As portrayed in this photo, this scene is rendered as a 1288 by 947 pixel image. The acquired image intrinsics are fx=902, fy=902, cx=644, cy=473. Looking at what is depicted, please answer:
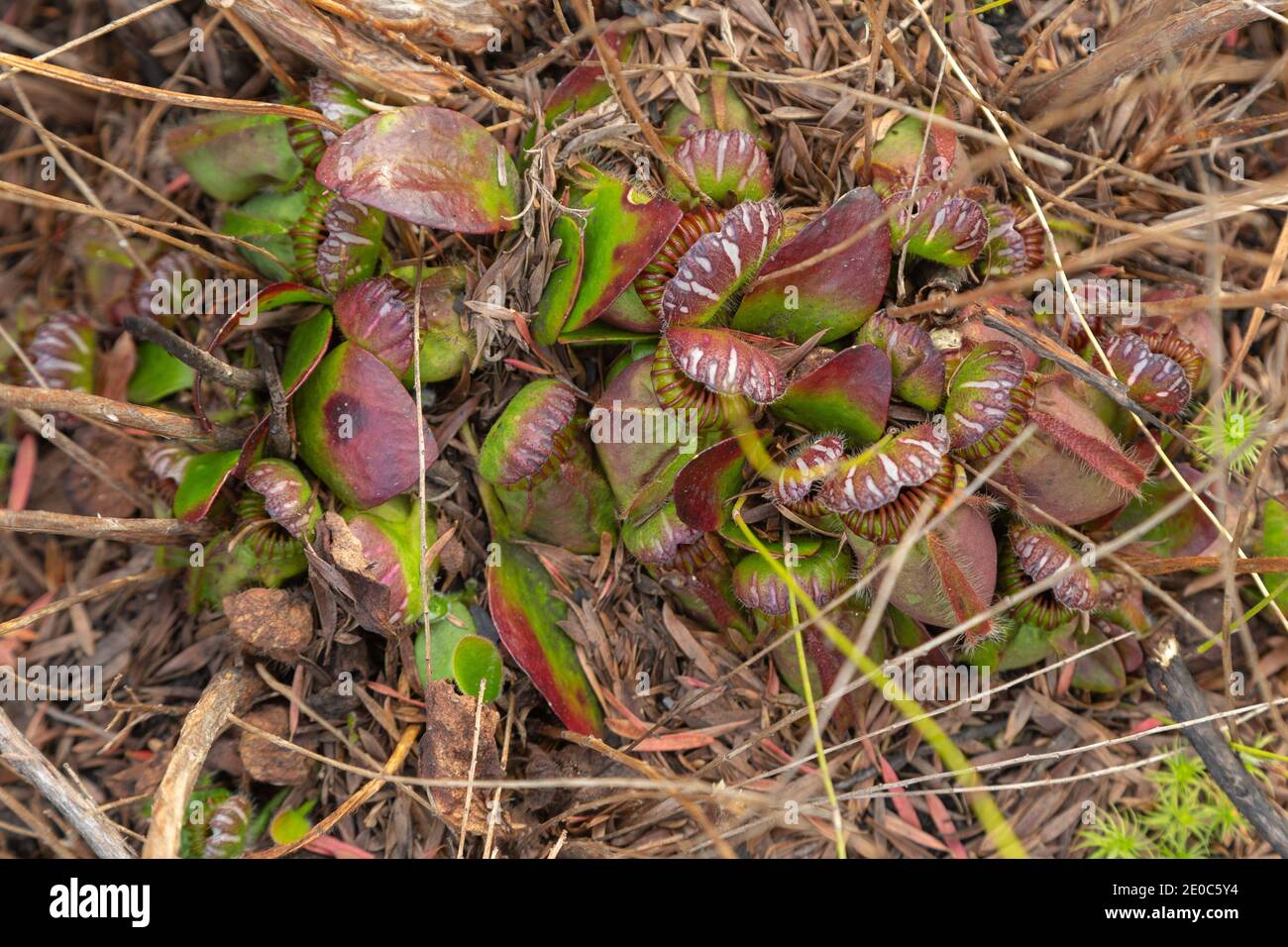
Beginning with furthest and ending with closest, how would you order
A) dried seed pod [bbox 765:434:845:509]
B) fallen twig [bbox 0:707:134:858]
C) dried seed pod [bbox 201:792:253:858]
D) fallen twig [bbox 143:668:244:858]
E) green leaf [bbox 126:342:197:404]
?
green leaf [bbox 126:342:197:404]
dried seed pod [bbox 201:792:253:858]
dried seed pod [bbox 765:434:845:509]
fallen twig [bbox 0:707:134:858]
fallen twig [bbox 143:668:244:858]

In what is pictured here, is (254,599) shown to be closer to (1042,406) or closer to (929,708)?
(929,708)

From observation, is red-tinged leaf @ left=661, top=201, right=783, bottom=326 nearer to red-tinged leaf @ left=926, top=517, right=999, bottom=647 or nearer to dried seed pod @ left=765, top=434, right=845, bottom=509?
dried seed pod @ left=765, top=434, right=845, bottom=509

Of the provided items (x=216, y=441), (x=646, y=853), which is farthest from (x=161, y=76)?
(x=646, y=853)

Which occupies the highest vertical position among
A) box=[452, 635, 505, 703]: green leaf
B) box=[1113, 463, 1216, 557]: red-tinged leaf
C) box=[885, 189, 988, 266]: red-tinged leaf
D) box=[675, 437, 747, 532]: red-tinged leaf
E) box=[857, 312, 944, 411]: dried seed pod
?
box=[885, 189, 988, 266]: red-tinged leaf

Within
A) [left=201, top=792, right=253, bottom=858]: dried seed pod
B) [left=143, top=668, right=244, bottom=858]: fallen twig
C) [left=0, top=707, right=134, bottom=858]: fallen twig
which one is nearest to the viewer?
[left=143, top=668, right=244, bottom=858]: fallen twig

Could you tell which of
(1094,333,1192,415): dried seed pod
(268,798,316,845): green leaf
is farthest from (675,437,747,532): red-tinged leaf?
(268,798,316,845): green leaf

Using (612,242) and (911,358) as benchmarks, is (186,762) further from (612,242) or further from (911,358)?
(911,358)

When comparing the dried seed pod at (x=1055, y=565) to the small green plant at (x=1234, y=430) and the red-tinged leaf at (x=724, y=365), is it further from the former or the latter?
the red-tinged leaf at (x=724, y=365)

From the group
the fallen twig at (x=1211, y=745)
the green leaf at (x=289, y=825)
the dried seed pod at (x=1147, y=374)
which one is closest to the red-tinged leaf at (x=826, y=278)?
the dried seed pod at (x=1147, y=374)
